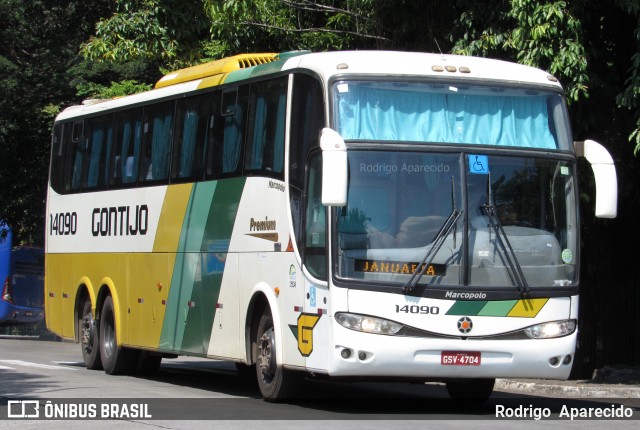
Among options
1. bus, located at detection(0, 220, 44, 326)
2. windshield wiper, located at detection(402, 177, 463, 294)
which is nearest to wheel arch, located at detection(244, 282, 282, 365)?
windshield wiper, located at detection(402, 177, 463, 294)

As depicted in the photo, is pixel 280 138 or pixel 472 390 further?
pixel 472 390

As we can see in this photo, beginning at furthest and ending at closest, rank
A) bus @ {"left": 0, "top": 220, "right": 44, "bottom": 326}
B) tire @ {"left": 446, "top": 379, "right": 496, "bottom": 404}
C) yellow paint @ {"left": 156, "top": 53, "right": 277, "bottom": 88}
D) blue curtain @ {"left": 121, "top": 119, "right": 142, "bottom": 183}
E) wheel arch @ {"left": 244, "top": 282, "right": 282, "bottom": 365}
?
bus @ {"left": 0, "top": 220, "right": 44, "bottom": 326} < blue curtain @ {"left": 121, "top": 119, "right": 142, "bottom": 183} < yellow paint @ {"left": 156, "top": 53, "right": 277, "bottom": 88} < tire @ {"left": 446, "top": 379, "right": 496, "bottom": 404} < wheel arch @ {"left": 244, "top": 282, "right": 282, "bottom": 365}

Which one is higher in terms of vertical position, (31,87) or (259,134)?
(31,87)

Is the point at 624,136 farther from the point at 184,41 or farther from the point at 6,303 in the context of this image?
the point at 6,303

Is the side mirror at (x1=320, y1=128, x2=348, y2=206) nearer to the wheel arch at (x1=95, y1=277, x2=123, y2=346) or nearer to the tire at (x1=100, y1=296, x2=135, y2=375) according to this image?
the wheel arch at (x1=95, y1=277, x2=123, y2=346)

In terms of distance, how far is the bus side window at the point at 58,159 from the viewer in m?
20.3

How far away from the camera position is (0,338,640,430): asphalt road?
1150 cm

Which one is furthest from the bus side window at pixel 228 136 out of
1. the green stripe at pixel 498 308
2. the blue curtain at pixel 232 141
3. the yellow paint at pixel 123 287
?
the green stripe at pixel 498 308

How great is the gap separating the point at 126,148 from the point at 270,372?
5.66 meters

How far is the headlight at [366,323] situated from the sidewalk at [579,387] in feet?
17.2

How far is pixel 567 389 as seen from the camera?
1642cm

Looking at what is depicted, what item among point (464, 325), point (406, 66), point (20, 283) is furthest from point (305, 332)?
point (20, 283)

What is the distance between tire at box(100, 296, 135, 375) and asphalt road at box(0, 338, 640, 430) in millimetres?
239

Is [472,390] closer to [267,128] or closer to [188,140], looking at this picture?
[267,128]
